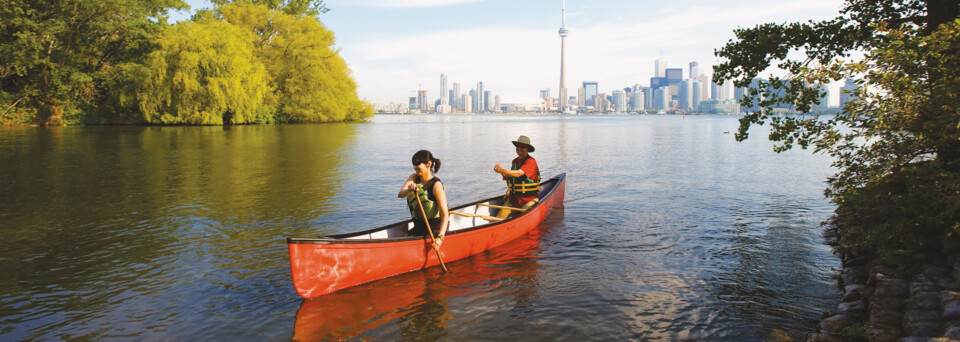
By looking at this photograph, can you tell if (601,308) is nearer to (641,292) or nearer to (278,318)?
(641,292)

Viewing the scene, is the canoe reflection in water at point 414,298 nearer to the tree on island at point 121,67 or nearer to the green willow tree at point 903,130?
the green willow tree at point 903,130

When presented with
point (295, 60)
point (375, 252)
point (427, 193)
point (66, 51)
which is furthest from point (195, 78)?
point (375, 252)

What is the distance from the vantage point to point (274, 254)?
9602 mm

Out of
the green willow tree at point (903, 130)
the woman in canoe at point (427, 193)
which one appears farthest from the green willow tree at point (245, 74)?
the green willow tree at point (903, 130)

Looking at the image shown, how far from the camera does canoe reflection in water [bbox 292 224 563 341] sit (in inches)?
263

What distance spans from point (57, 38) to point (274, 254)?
5246cm

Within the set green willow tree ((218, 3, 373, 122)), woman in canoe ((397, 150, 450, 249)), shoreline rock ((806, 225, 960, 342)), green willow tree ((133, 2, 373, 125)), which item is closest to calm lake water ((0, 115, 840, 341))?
shoreline rock ((806, 225, 960, 342))

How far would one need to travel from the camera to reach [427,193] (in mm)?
8617

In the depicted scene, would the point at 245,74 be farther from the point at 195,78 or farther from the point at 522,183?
the point at 522,183

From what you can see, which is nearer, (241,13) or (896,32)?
(896,32)

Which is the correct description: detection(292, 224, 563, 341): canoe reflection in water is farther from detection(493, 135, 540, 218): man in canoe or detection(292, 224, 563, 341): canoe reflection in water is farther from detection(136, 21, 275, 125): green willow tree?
detection(136, 21, 275, 125): green willow tree

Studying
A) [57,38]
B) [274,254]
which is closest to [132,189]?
[274,254]

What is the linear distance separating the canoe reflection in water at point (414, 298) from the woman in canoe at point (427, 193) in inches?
27.3

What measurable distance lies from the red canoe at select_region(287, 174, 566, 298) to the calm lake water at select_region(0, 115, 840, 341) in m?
0.19
